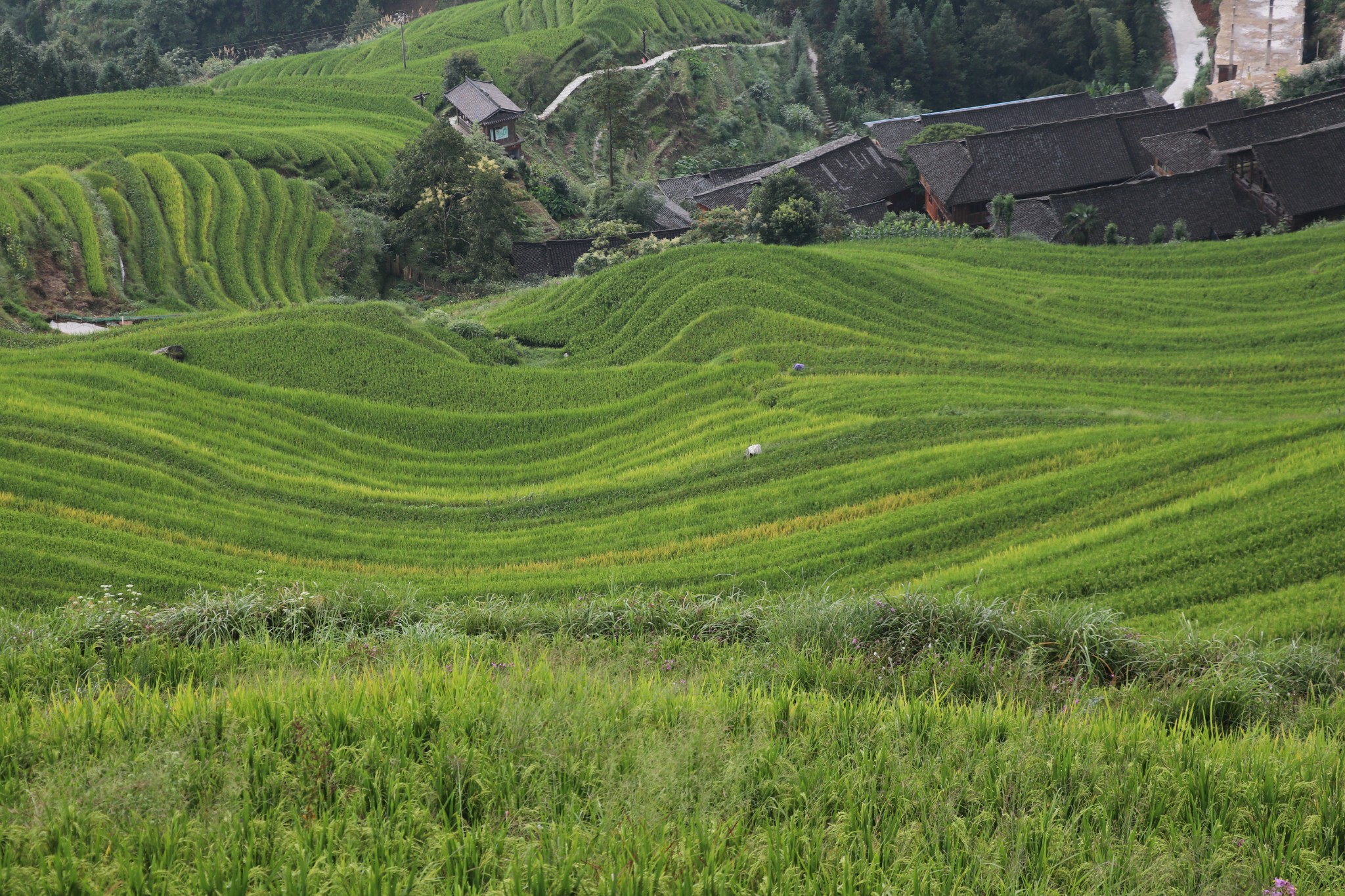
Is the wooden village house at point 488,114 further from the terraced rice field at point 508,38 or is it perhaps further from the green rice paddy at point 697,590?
the green rice paddy at point 697,590

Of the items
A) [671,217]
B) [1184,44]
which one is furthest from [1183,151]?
[1184,44]

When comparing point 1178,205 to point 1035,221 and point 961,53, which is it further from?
point 961,53

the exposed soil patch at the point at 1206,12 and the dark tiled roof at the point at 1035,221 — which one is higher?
the exposed soil patch at the point at 1206,12

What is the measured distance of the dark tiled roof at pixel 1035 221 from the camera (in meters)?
43.2

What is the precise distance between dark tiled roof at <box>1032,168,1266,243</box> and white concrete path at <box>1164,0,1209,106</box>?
1600 inches

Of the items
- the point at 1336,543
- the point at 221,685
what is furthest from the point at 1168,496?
the point at 221,685

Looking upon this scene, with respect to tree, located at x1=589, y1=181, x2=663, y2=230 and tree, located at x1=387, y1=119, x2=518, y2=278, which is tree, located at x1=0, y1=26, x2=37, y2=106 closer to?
tree, located at x1=387, y1=119, x2=518, y2=278

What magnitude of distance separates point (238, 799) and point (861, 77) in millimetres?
91332

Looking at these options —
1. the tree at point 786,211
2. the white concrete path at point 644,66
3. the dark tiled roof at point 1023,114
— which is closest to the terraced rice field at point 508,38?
the white concrete path at point 644,66

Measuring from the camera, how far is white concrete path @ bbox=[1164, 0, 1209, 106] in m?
Answer: 79.5

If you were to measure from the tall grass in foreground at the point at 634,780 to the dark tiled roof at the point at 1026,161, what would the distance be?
46607 millimetres

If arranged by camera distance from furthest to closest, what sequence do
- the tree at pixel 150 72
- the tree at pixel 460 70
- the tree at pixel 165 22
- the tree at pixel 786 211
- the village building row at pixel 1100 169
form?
the tree at pixel 165 22
the tree at pixel 460 70
the tree at pixel 150 72
the village building row at pixel 1100 169
the tree at pixel 786 211

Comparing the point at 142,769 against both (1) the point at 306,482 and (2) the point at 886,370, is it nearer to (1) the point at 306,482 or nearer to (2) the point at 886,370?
(1) the point at 306,482

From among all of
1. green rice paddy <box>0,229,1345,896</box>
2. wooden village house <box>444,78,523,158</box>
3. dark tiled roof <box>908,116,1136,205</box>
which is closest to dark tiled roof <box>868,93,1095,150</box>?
dark tiled roof <box>908,116,1136,205</box>
